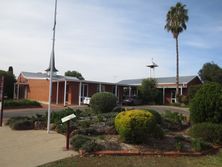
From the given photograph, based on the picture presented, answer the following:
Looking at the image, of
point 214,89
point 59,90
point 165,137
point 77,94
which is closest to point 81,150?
point 165,137

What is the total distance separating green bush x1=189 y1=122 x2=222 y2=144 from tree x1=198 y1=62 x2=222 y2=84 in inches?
1961

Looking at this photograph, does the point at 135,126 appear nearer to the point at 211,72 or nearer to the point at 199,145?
the point at 199,145

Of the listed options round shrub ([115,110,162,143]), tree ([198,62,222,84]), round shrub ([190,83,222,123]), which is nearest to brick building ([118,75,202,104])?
tree ([198,62,222,84])

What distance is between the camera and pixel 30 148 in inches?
456

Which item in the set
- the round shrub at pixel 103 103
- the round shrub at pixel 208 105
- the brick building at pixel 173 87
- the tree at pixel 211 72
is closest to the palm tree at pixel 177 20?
the brick building at pixel 173 87

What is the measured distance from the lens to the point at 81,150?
408 inches

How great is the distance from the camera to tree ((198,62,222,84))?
202 ft

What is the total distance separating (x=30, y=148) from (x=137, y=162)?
402 centimetres

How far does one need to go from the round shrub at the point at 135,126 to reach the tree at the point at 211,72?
5248cm

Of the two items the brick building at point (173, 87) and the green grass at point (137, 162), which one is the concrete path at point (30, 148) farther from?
the brick building at point (173, 87)

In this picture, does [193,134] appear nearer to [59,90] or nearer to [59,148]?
[59,148]

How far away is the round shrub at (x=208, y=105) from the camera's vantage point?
14.0 m

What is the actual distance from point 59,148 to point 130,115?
8.74ft

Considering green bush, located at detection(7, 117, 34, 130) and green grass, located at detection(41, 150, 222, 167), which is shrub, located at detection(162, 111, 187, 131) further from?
green bush, located at detection(7, 117, 34, 130)
